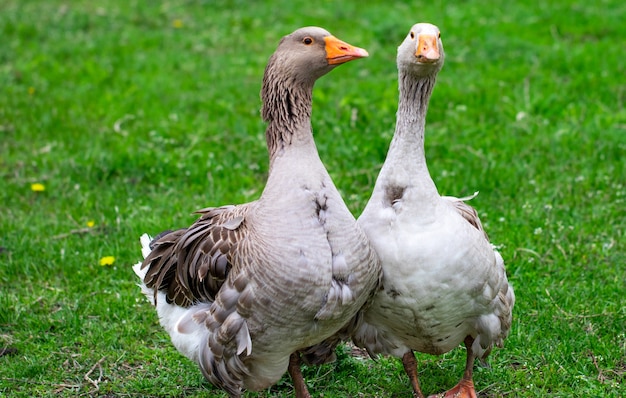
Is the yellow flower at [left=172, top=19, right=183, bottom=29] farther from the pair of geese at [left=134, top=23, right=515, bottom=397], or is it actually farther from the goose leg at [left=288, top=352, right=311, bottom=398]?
the goose leg at [left=288, top=352, right=311, bottom=398]

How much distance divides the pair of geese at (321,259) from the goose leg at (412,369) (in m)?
0.12

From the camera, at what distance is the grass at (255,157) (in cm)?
543

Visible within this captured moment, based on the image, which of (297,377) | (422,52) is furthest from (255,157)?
(422,52)

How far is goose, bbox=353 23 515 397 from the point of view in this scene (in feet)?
14.4

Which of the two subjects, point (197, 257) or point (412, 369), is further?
point (412, 369)

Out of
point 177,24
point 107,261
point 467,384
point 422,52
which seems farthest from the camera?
point 177,24

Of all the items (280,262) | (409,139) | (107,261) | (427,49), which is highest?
(427,49)

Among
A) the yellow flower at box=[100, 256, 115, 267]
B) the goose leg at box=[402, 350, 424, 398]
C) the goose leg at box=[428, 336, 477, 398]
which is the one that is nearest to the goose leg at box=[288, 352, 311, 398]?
the goose leg at box=[402, 350, 424, 398]

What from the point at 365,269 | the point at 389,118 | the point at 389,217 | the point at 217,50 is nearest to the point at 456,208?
the point at 389,217

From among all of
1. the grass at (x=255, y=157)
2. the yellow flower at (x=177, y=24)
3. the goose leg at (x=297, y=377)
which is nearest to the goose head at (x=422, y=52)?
the goose leg at (x=297, y=377)

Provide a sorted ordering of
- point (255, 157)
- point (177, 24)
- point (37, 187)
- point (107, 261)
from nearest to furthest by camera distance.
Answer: point (107, 261)
point (37, 187)
point (255, 157)
point (177, 24)

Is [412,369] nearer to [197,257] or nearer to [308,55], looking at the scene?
[197,257]

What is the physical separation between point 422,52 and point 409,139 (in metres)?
0.49

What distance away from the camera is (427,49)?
4.35 metres
